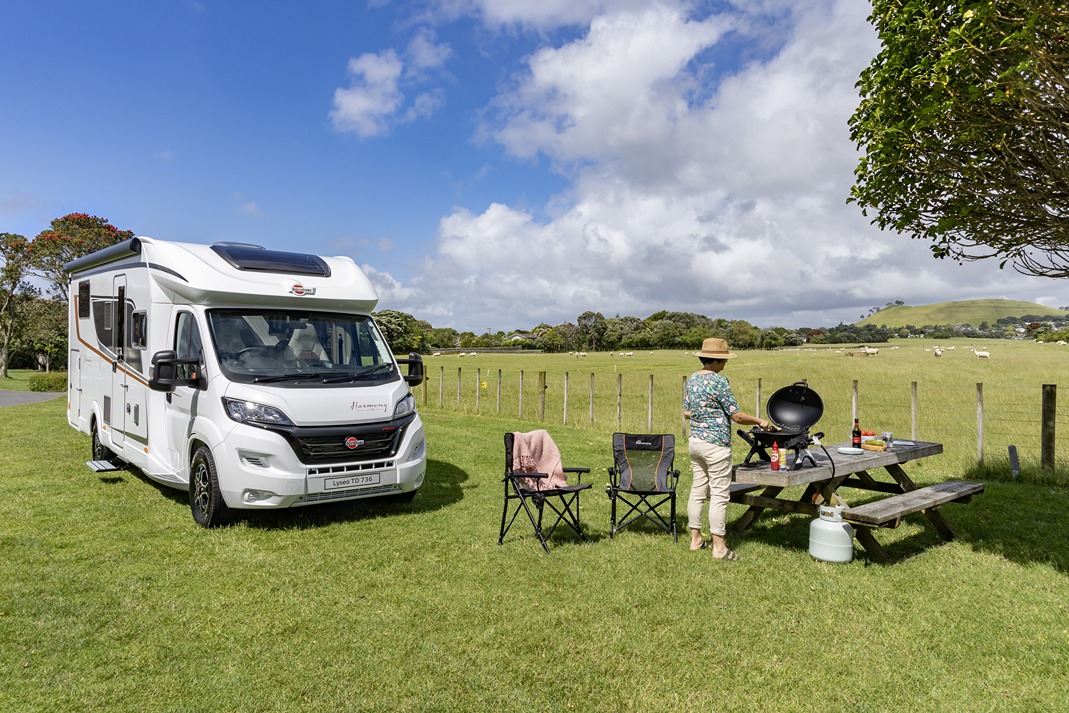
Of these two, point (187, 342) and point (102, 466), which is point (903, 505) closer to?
point (187, 342)

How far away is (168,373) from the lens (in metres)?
6.75

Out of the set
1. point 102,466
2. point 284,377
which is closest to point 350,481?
point 284,377

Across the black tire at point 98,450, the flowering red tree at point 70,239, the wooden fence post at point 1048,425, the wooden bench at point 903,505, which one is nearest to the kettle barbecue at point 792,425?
the wooden bench at point 903,505

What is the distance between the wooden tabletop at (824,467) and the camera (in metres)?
5.79

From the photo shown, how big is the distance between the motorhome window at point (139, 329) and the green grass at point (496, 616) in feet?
6.50

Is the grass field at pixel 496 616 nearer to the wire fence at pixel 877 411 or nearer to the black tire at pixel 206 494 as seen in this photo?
the black tire at pixel 206 494

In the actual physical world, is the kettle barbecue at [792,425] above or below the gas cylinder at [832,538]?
above

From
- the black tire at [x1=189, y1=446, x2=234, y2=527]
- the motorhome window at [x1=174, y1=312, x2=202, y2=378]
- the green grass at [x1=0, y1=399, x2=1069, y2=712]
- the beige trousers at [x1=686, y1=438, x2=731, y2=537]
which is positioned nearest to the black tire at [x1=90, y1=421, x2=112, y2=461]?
the green grass at [x1=0, y1=399, x2=1069, y2=712]

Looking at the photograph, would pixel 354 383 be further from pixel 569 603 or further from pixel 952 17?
pixel 952 17

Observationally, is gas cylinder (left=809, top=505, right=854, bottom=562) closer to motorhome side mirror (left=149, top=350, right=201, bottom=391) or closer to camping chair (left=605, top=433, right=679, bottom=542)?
camping chair (left=605, top=433, right=679, bottom=542)

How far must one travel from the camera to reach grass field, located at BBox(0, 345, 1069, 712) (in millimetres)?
3709

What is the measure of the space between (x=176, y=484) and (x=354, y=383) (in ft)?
7.73

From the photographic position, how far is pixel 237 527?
6.82 metres

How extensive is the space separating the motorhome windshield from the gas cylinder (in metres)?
4.79
